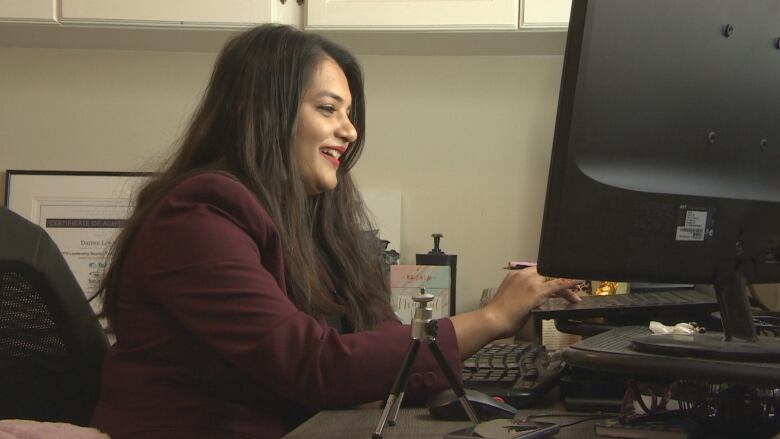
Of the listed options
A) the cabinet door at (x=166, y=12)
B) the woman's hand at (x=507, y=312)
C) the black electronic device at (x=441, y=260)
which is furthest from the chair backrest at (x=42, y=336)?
the black electronic device at (x=441, y=260)

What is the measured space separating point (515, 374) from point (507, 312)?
0.08 meters

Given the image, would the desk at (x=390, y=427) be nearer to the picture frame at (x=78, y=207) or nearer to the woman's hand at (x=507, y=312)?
the woman's hand at (x=507, y=312)

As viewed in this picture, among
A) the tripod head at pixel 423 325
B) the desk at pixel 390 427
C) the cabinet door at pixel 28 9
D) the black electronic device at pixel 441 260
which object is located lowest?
the black electronic device at pixel 441 260

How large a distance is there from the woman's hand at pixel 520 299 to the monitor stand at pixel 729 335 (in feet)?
0.97

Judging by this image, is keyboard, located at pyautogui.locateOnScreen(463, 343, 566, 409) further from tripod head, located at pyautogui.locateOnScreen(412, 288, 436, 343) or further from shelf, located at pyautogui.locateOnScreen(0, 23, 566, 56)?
shelf, located at pyautogui.locateOnScreen(0, 23, 566, 56)

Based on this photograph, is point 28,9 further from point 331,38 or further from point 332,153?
point 332,153

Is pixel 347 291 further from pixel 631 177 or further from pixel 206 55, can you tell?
pixel 206 55

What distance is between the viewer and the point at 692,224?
0.72 metres

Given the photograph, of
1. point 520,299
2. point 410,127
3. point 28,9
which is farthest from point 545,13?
point 28,9

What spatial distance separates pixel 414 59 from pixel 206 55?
1.83ft

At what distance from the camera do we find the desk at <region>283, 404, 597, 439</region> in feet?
2.49

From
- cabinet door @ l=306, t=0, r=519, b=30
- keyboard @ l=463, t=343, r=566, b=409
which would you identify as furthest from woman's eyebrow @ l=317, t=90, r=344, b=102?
cabinet door @ l=306, t=0, r=519, b=30

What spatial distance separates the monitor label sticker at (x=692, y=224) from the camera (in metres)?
0.72

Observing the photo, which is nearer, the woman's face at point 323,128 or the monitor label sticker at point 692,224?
the monitor label sticker at point 692,224
